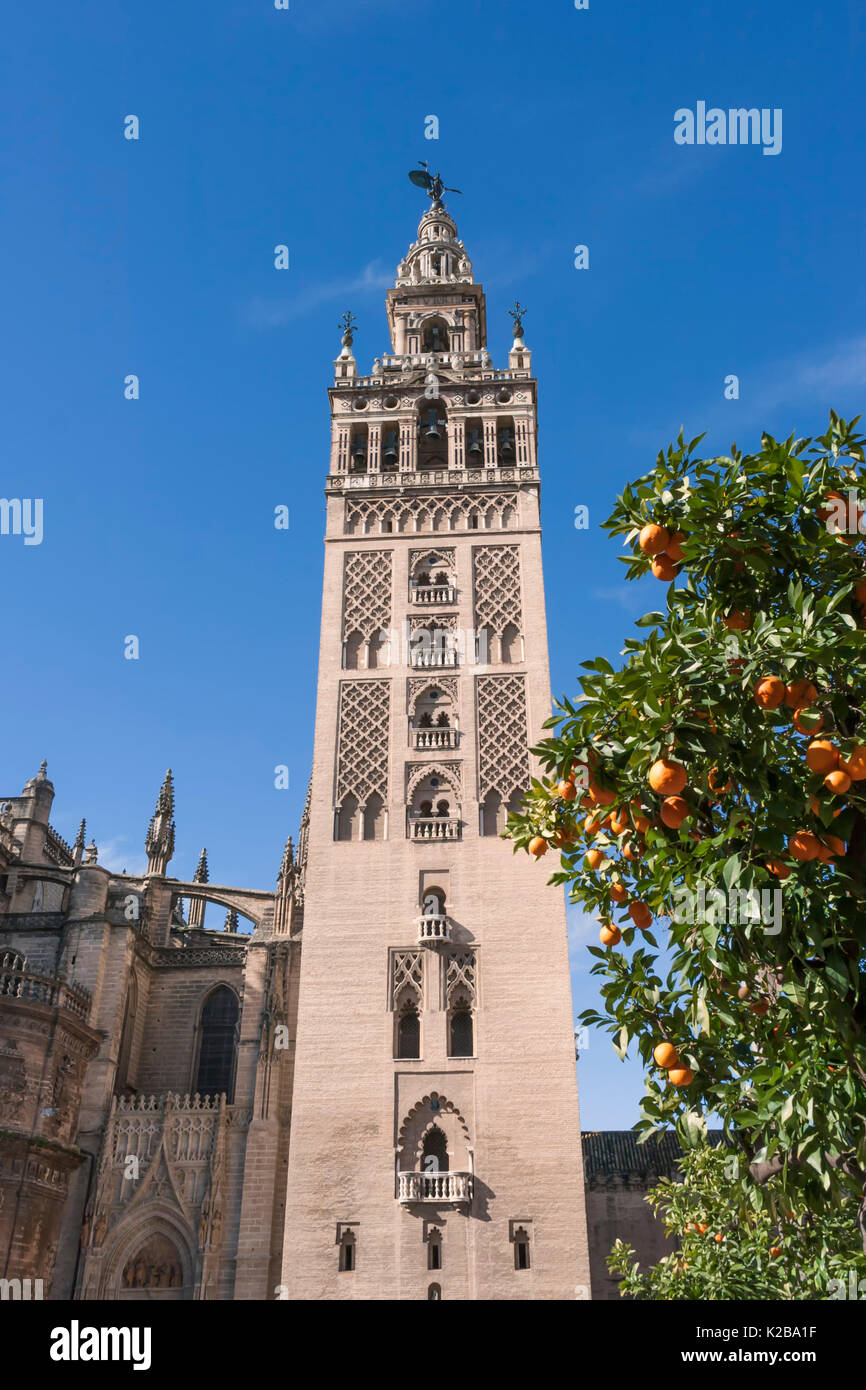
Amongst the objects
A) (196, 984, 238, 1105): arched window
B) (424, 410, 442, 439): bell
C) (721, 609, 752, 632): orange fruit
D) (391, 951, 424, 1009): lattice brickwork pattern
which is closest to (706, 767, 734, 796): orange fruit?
(721, 609, 752, 632): orange fruit

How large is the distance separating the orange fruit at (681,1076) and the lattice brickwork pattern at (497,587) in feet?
67.2

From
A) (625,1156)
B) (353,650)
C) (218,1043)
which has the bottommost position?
(625,1156)

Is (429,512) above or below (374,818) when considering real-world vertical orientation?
above

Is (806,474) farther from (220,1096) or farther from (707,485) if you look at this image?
(220,1096)

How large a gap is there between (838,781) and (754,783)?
0.56m

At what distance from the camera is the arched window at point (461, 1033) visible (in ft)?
75.6

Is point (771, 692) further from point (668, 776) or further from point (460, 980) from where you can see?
point (460, 980)

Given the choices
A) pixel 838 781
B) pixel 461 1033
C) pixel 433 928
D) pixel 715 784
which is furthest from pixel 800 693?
pixel 461 1033

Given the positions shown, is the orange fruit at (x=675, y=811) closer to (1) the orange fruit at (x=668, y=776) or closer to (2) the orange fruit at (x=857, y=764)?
(1) the orange fruit at (x=668, y=776)

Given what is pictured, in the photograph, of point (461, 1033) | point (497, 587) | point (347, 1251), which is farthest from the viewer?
point (497, 587)

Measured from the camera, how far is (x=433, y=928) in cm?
2362

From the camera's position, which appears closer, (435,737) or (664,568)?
(664,568)

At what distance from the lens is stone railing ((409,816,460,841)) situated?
25016mm

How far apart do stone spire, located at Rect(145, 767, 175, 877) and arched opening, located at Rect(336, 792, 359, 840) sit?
29.6 feet
